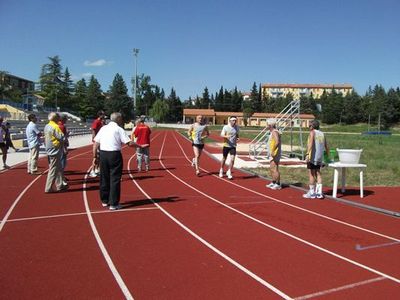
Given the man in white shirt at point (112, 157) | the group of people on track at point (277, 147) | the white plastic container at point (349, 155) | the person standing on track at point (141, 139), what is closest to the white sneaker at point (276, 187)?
the group of people on track at point (277, 147)

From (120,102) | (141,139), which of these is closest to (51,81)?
(120,102)

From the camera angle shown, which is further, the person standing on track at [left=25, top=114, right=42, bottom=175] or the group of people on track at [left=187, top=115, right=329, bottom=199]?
the person standing on track at [left=25, top=114, right=42, bottom=175]

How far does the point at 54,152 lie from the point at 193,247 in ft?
16.8

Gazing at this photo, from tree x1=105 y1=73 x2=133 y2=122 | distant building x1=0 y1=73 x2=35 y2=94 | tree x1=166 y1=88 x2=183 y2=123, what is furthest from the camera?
tree x1=166 y1=88 x2=183 y2=123

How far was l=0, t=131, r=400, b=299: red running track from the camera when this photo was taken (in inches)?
178

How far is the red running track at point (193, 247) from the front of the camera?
4.51m

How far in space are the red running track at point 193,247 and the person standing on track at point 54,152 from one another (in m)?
0.40

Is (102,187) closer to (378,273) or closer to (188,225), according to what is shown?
(188,225)

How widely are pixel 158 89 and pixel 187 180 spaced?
399 ft

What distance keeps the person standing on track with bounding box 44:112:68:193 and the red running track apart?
40 cm

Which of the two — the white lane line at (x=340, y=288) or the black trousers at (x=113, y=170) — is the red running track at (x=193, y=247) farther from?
the black trousers at (x=113, y=170)

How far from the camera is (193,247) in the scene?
5922mm

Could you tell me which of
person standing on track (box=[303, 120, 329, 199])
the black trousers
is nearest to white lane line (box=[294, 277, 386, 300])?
the black trousers

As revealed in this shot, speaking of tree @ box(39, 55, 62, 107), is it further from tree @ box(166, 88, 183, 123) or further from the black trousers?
the black trousers
